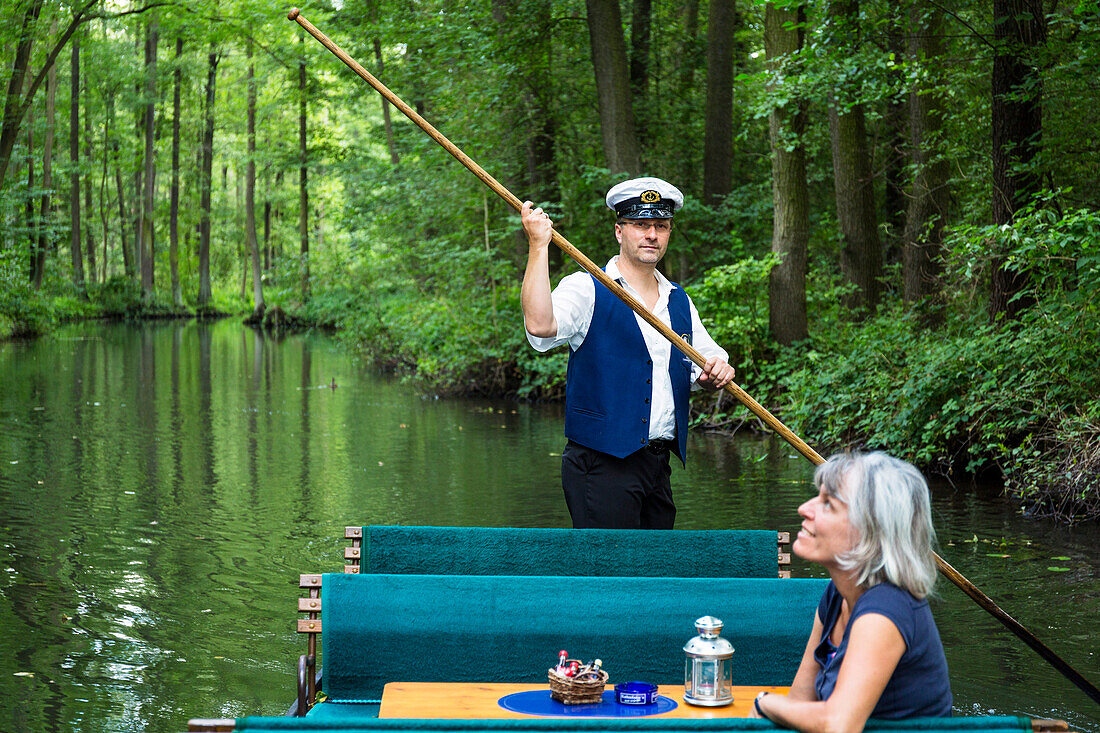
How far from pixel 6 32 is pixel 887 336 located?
59.2ft

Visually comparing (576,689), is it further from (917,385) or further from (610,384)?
(917,385)

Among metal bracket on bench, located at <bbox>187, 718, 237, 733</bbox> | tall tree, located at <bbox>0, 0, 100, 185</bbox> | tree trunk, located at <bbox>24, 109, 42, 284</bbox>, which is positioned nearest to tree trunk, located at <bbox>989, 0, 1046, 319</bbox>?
metal bracket on bench, located at <bbox>187, 718, 237, 733</bbox>

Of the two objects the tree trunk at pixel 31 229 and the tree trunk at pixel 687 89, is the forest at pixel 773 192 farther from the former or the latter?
the tree trunk at pixel 31 229

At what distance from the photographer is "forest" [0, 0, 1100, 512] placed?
1042cm

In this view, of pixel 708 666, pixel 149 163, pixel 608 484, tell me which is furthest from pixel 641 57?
pixel 149 163

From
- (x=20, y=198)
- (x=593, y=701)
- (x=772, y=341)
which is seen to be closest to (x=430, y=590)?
(x=593, y=701)

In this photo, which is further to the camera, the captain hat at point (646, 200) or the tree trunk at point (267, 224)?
the tree trunk at point (267, 224)

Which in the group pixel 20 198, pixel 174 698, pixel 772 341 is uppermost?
pixel 20 198

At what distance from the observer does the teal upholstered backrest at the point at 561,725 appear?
229 cm

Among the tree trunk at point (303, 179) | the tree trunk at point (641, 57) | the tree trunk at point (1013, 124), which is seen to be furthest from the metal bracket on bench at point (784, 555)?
the tree trunk at point (303, 179)

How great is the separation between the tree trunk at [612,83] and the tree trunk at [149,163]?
2809 cm

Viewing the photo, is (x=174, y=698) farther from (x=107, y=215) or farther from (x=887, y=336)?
(x=107, y=215)

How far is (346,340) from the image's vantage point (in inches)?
1166

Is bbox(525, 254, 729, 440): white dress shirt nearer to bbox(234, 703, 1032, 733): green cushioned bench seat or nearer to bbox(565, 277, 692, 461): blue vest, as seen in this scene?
bbox(565, 277, 692, 461): blue vest
